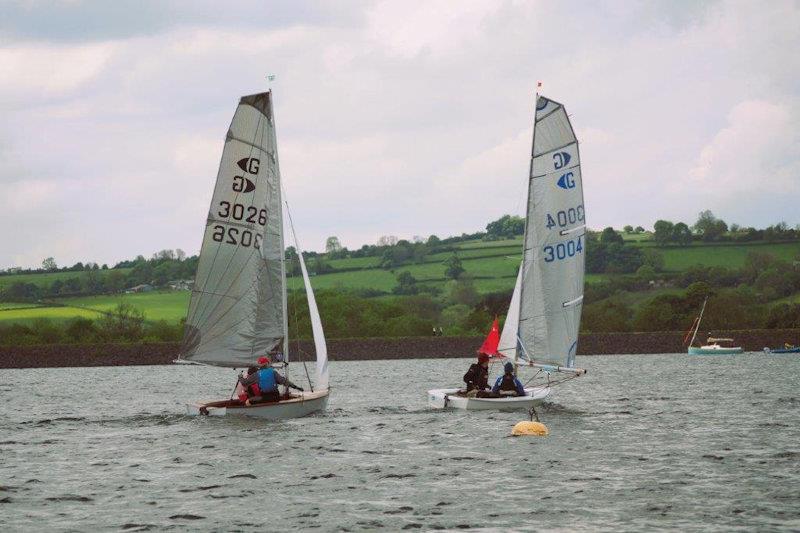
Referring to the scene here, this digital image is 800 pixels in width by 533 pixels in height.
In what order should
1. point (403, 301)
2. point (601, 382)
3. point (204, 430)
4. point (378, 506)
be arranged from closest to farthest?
point (378, 506), point (204, 430), point (601, 382), point (403, 301)

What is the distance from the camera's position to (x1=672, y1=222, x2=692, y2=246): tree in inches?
7229

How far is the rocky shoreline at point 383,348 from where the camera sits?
399ft

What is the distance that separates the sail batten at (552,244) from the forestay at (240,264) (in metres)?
9.28

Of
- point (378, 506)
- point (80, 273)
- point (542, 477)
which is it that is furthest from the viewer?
point (80, 273)

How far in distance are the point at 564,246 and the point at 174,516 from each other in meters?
23.1

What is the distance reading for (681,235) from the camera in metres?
185

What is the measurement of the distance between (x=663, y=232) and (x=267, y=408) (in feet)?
518

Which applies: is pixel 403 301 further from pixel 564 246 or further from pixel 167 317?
pixel 564 246

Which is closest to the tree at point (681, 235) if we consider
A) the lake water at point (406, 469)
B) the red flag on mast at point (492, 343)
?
the lake water at point (406, 469)

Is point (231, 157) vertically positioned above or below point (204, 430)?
above

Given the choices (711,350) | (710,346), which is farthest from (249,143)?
(710,346)

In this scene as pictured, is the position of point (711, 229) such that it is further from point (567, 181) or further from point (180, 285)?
point (567, 181)

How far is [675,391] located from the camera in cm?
5716

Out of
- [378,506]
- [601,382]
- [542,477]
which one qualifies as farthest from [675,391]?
[378,506]
